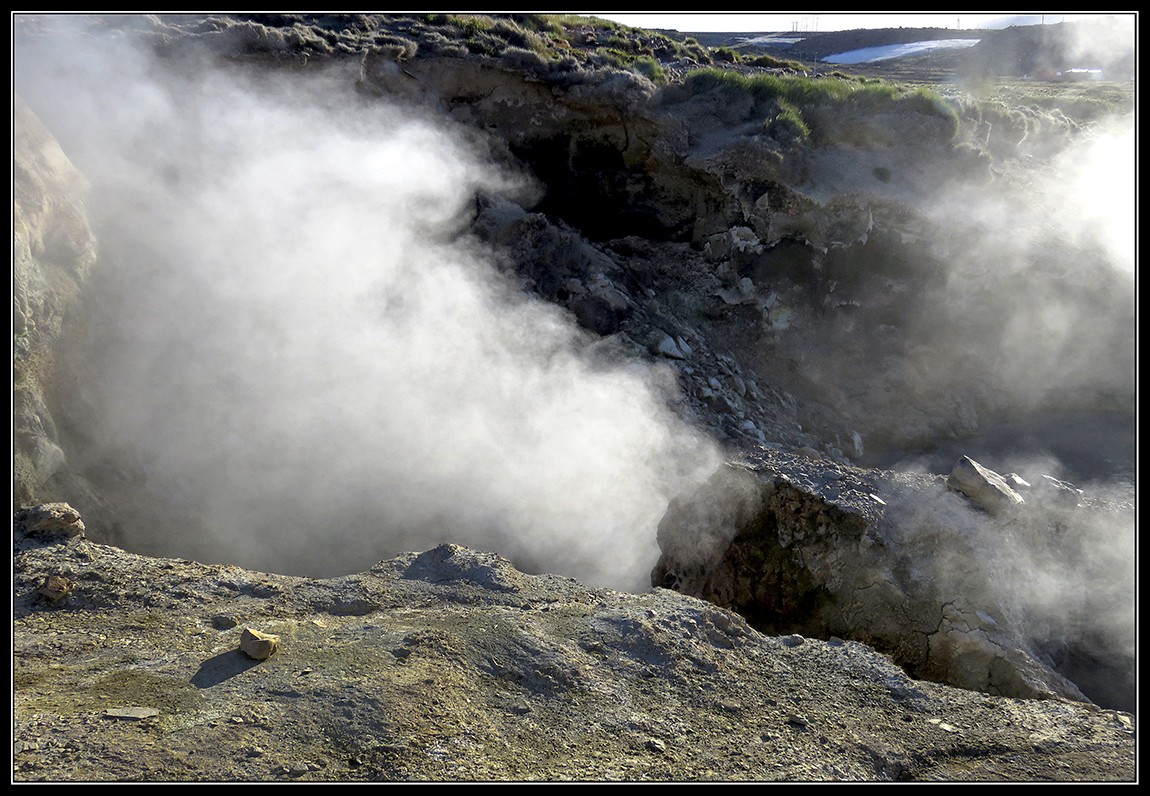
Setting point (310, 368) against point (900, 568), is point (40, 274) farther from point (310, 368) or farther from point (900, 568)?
point (900, 568)

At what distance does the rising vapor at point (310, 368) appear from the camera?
17.7ft

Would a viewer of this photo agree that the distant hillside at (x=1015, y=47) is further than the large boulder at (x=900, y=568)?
Yes

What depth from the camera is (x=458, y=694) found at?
271 centimetres

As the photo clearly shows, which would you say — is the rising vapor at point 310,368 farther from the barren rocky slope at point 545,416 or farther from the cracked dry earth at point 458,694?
the cracked dry earth at point 458,694

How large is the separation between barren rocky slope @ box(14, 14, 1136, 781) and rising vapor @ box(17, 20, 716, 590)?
3cm

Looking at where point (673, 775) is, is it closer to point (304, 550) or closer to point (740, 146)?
point (304, 550)

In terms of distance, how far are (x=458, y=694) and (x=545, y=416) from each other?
372cm

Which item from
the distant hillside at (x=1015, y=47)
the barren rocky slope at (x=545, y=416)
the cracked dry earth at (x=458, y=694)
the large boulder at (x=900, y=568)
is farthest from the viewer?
the distant hillside at (x=1015, y=47)

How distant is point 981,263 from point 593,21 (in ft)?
29.8

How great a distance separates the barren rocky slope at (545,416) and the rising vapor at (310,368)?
0.10 ft

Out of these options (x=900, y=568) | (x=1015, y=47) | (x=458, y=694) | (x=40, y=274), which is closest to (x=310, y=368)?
(x=40, y=274)

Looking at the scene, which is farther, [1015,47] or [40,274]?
[1015,47]

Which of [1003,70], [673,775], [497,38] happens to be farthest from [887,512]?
[1003,70]

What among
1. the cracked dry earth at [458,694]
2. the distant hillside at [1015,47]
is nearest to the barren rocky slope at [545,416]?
the cracked dry earth at [458,694]
